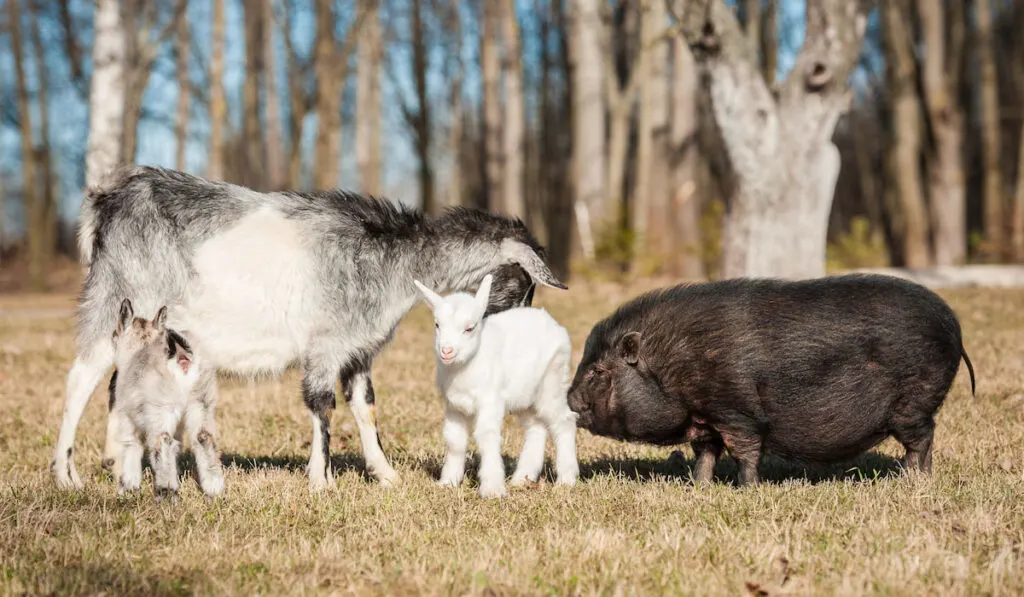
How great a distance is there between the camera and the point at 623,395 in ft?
20.7

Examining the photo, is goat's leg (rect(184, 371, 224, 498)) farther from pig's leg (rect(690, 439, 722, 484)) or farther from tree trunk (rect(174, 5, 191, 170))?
tree trunk (rect(174, 5, 191, 170))

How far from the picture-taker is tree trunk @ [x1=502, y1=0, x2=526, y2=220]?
2392cm

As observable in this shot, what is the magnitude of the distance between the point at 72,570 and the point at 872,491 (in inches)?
154

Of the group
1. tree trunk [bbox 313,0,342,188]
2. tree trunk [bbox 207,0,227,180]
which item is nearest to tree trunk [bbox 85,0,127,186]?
tree trunk [bbox 313,0,342,188]

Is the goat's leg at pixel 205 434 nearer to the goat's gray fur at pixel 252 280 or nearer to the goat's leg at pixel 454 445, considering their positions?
the goat's gray fur at pixel 252 280

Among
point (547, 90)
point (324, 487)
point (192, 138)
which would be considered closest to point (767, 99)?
point (324, 487)

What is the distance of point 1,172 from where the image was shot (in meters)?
53.0

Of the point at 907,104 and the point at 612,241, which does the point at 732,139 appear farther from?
the point at 907,104

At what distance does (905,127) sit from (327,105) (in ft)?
39.1

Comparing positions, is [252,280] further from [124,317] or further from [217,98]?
[217,98]

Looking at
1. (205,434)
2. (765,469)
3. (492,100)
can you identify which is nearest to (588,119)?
(492,100)

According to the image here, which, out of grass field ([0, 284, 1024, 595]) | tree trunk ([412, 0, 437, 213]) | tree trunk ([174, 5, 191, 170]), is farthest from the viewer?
tree trunk ([174, 5, 191, 170])

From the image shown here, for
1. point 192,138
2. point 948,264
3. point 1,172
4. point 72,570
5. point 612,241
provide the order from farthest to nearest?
point 1,172, point 192,138, point 948,264, point 612,241, point 72,570

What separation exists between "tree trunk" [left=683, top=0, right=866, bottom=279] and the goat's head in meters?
7.76
